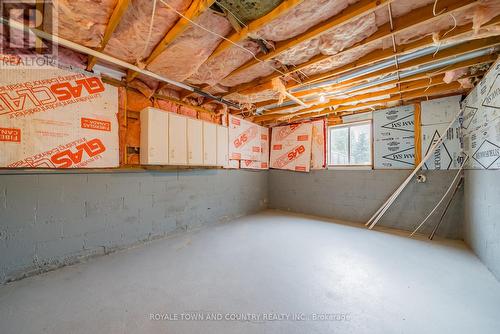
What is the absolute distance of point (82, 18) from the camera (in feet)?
4.94

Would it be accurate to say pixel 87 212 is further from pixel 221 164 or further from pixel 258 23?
pixel 258 23

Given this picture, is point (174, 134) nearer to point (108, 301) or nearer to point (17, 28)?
point (17, 28)

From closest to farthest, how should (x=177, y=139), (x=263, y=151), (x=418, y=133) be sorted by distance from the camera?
(x=177, y=139), (x=418, y=133), (x=263, y=151)

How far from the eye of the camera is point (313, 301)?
154 centimetres

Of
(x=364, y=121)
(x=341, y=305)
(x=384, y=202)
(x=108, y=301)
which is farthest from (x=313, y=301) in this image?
(x=364, y=121)

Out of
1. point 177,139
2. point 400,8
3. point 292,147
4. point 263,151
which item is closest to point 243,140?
point 263,151

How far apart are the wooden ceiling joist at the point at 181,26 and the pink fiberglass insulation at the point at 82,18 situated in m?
0.41

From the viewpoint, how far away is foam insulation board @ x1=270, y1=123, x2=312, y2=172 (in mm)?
4496

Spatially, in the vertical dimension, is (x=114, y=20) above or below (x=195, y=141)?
above

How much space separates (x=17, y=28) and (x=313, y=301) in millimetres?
3225

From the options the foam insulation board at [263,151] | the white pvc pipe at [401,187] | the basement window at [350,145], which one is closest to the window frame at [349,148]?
the basement window at [350,145]

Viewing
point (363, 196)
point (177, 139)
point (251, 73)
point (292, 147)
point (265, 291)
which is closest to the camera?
point (265, 291)

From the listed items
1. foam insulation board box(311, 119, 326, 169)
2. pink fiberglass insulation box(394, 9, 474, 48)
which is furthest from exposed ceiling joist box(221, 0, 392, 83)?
foam insulation board box(311, 119, 326, 169)

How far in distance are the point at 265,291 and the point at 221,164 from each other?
2223mm
